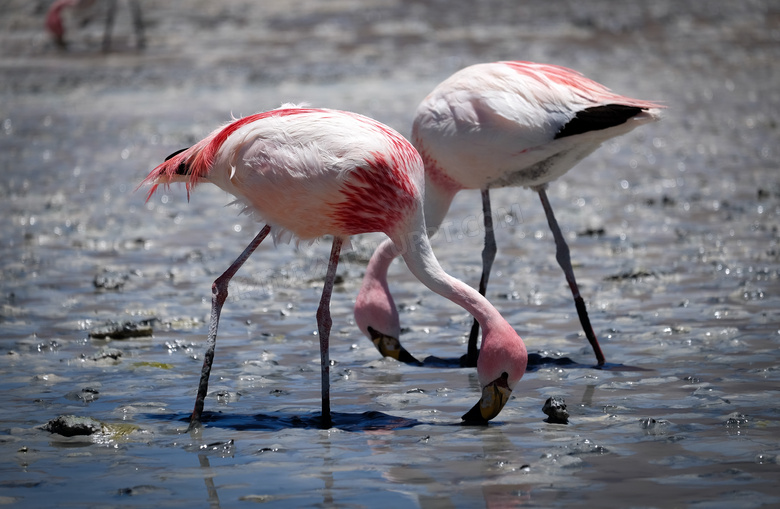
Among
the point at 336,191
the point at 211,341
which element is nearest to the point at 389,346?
the point at 211,341

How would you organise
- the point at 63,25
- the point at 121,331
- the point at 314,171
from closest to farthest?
the point at 314,171 < the point at 121,331 < the point at 63,25

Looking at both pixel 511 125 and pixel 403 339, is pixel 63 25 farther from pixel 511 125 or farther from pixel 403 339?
pixel 511 125

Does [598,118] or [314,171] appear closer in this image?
[314,171]

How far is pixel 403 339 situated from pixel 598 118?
162cm

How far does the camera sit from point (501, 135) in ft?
16.9

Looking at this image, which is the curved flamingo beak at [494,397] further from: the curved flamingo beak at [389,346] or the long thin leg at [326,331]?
the curved flamingo beak at [389,346]

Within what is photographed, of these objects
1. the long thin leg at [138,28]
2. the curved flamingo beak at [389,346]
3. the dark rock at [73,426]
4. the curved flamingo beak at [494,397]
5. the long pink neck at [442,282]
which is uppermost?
the long thin leg at [138,28]

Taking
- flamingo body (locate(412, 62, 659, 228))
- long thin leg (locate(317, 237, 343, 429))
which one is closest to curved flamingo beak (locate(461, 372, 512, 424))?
long thin leg (locate(317, 237, 343, 429))

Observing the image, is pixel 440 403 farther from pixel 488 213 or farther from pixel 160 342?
pixel 160 342

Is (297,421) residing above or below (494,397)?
below

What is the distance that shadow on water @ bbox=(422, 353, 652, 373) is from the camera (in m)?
5.03

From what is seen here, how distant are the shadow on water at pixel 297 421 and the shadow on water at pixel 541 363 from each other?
0.84 m

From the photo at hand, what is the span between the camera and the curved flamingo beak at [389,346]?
5.18 m

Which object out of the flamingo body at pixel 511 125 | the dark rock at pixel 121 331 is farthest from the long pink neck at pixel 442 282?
the dark rock at pixel 121 331
